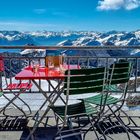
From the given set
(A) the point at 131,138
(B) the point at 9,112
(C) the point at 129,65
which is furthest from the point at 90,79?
(B) the point at 9,112

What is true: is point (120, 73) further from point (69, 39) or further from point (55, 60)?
point (69, 39)

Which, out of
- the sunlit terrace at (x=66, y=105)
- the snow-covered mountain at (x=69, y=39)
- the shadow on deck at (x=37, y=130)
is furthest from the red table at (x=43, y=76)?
the snow-covered mountain at (x=69, y=39)

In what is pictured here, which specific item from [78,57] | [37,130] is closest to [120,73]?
[37,130]

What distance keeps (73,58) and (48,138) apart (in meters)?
2.18

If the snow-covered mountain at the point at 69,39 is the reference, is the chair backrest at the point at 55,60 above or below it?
above

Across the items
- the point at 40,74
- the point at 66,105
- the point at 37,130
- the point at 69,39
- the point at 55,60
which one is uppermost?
the point at 55,60

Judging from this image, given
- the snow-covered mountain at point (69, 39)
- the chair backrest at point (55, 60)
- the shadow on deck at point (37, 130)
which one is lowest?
the snow-covered mountain at point (69, 39)

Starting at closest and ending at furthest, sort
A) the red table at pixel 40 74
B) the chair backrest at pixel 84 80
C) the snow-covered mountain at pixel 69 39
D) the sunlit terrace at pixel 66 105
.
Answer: the chair backrest at pixel 84 80, the sunlit terrace at pixel 66 105, the red table at pixel 40 74, the snow-covered mountain at pixel 69 39

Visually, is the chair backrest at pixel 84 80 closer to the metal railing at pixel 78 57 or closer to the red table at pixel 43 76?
the red table at pixel 43 76

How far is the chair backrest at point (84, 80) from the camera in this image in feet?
13.0

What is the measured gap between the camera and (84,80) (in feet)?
13.3

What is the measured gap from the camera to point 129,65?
15.0 feet

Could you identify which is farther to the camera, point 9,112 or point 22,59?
point 22,59

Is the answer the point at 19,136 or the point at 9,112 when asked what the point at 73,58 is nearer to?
the point at 9,112
